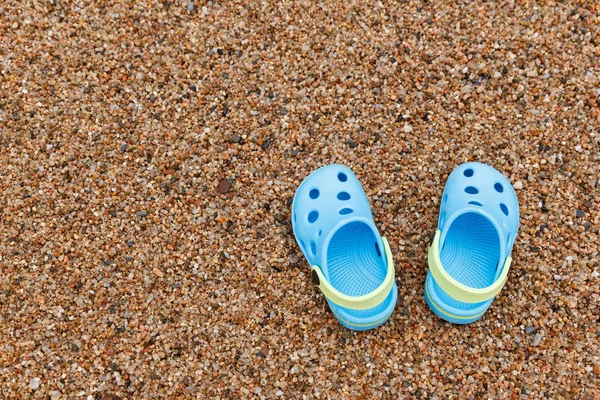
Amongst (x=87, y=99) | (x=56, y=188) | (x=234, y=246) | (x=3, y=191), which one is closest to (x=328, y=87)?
(x=234, y=246)

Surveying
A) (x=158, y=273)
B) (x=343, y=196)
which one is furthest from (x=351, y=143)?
(x=158, y=273)

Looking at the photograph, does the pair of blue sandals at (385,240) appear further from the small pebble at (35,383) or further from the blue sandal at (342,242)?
the small pebble at (35,383)

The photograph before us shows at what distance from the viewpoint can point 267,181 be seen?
86.2 inches

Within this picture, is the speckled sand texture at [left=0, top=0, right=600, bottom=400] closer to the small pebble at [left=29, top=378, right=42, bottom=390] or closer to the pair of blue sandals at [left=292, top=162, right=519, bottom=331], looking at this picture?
the small pebble at [left=29, top=378, right=42, bottom=390]

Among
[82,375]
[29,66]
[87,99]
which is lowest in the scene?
[82,375]

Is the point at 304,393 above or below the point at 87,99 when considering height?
below

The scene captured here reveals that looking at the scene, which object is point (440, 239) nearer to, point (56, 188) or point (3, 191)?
point (56, 188)

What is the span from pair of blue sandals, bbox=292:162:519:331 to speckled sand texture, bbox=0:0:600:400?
0.11 m

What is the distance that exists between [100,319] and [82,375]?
8.7 inches

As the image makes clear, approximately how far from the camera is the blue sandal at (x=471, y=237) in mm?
1852

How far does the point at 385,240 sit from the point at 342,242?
199mm

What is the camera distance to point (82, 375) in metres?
2.01

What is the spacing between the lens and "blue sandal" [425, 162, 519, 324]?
1.85 meters

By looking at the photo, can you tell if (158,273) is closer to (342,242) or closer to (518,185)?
(342,242)
